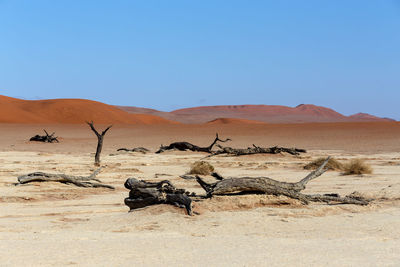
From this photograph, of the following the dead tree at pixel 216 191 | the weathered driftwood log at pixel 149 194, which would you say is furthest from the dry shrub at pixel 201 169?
the weathered driftwood log at pixel 149 194

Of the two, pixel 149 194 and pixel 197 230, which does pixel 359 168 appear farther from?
pixel 197 230

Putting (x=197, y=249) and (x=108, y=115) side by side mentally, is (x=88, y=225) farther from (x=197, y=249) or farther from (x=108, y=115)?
(x=108, y=115)

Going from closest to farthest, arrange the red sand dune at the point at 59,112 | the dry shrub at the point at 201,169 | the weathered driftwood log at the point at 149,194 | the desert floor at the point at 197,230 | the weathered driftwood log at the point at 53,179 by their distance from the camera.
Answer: the desert floor at the point at 197,230 < the weathered driftwood log at the point at 149,194 < the weathered driftwood log at the point at 53,179 < the dry shrub at the point at 201,169 < the red sand dune at the point at 59,112

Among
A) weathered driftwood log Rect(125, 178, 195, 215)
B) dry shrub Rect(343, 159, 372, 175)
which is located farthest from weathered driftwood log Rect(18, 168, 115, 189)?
dry shrub Rect(343, 159, 372, 175)

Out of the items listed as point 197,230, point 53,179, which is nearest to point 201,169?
point 53,179

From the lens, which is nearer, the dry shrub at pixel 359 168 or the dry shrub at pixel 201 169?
the dry shrub at pixel 359 168

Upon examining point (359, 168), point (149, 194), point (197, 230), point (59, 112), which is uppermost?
point (59, 112)

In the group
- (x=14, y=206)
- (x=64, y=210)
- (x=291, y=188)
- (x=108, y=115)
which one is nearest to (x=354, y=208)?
(x=291, y=188)

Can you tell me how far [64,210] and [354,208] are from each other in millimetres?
4734

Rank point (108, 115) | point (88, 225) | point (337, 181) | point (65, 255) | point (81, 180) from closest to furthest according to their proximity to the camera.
A: point (65, 255) → point (88, 225) → point (81, 180) → point (337, 181) → point (108, 115)

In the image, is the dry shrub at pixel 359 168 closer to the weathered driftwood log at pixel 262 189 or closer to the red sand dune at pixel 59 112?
the weathered driftwood log at pixel 262 189

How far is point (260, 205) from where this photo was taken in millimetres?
8828

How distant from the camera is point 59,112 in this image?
3671 inches

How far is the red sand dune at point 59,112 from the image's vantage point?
86250 millimetres
